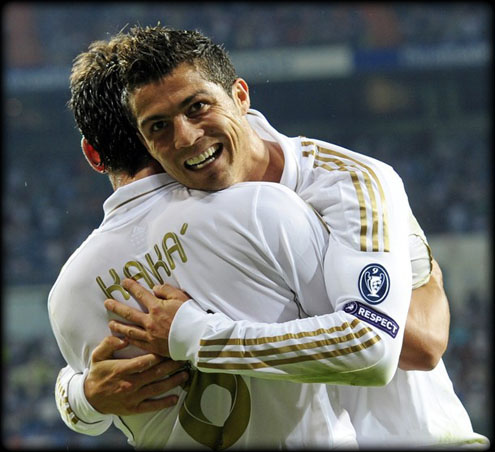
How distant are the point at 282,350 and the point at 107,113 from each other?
745 mm

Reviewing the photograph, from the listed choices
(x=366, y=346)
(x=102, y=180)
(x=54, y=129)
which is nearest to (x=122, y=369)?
(x=366, y=346)

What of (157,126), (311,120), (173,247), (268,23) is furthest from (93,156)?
(268,23)

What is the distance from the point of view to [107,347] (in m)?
1.89

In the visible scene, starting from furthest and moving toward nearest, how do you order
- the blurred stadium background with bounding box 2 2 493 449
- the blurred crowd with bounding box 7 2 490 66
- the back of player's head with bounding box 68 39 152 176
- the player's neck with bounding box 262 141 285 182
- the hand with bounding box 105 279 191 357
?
the blurred crowd with bounding box 7 2 490 66, the blurred stadium background with bounding box 2 2 493 449, the back of player's head with bounding box 68 39 152 176, the player's neck with bounding box 262 141 285 182, the hand with bounding box 105 279 191 357

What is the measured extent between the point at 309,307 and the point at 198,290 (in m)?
0.24

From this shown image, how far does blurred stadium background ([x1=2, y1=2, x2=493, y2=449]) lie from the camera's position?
11.2 meters

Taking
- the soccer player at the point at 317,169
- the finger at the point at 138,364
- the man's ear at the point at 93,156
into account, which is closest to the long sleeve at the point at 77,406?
the finger at the point at 138,364

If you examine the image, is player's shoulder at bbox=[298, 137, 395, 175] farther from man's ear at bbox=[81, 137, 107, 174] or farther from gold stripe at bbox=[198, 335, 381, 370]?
man's ear at bbox=[81, 137, 107, 174]

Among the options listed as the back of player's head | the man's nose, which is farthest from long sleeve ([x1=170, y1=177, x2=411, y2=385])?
the back of player's head

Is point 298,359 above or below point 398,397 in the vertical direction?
above

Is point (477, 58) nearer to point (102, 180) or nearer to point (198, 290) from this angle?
point (102, 180)

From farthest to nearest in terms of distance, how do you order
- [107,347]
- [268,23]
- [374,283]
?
[268,23] < [107,347] < [374,283]

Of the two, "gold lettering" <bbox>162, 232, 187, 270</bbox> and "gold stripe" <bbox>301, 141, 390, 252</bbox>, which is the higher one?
"gold stripe" <bbox>301, 141, 390, 252</bbox>

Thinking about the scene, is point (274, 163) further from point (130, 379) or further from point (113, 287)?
point (130, 379)
